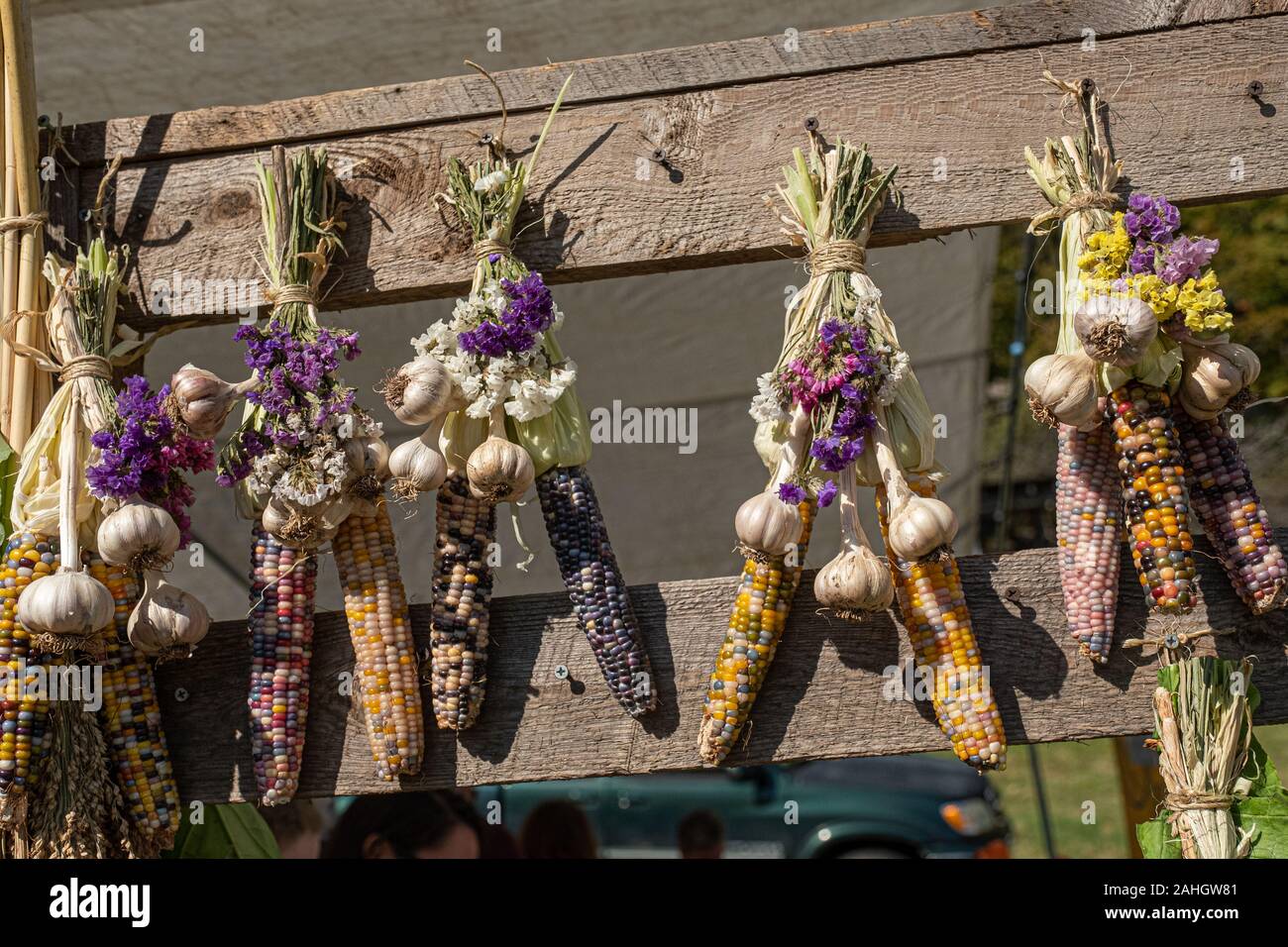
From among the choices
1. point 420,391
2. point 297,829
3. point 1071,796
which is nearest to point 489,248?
point 420,391

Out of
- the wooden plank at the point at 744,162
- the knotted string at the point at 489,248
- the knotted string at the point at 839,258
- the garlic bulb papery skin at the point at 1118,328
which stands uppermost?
the wooden plank at the point at 744,162

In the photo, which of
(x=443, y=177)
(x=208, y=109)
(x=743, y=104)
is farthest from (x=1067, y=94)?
(x=208, y=109)

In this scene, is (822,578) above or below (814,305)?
below

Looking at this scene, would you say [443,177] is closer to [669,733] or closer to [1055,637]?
[669,733]

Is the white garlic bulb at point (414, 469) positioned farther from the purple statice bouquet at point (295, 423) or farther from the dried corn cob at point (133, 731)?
the dried corn cob at point (133, 731)

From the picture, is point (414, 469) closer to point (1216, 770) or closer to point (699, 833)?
point (1216, 770)

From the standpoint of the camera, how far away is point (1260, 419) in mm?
7066

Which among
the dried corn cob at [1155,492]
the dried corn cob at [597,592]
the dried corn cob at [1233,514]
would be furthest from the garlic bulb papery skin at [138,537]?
the dried corn cob at [1233,514]

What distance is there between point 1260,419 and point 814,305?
5.64 m

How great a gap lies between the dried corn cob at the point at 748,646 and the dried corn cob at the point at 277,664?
0.69 m

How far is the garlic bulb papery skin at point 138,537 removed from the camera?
7.18 ft

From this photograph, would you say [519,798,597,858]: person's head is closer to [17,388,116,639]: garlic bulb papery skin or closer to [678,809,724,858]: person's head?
[678,809,724,858]: person's head
